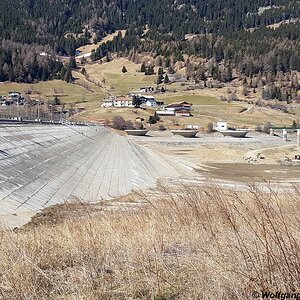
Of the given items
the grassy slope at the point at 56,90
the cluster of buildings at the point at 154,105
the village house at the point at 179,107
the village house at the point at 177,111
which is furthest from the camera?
the grassy slope at the point at 56,90

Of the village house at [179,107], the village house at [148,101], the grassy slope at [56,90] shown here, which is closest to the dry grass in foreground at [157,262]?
the village house at [179,107]

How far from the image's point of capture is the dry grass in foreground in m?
4.04

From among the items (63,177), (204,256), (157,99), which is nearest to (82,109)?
(157,99)

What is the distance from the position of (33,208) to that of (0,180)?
85.2 inches

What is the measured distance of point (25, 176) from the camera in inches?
678

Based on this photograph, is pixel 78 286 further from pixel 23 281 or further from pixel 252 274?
pixel 252 274

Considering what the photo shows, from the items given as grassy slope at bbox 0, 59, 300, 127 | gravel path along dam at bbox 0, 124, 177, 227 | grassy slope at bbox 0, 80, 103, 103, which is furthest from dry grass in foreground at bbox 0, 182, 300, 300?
grassy slope at bbox 0, 80, 103, 103

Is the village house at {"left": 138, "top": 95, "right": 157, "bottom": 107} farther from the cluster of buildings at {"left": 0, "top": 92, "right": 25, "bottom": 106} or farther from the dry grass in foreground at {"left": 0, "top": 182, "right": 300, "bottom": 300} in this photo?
the dry grass in foreground at {"left": 0, "top": 182, "right": 300, "bottom": 300}

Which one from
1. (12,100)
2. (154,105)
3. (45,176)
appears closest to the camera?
(45,176)

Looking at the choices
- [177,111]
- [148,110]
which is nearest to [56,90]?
[148,110]

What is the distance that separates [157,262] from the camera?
187 inches

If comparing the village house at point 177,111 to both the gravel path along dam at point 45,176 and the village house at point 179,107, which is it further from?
the gravel path along dam at point 45,176

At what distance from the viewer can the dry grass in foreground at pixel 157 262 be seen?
4.04 meters

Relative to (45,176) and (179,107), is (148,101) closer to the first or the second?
(179,107)
